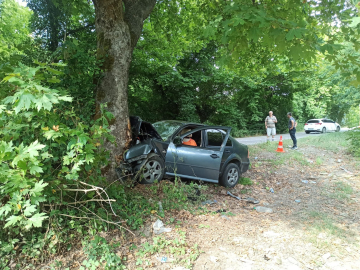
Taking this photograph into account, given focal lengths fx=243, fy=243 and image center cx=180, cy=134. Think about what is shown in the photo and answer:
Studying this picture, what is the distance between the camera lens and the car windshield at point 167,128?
246 inches

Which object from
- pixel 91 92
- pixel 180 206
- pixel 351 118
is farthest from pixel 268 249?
pixel 351 118

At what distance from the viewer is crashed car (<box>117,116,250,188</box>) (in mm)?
5418

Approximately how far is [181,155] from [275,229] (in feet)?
8.38

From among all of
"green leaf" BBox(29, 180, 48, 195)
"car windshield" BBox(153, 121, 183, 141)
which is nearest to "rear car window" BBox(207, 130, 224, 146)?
"car windshield" BBox(153, 121, 183, 141)

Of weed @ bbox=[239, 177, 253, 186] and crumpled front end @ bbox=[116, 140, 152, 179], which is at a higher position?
crumpled front end @ bbox=[116, 140, 152, 179]

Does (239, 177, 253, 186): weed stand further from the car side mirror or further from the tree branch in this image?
the tree branch

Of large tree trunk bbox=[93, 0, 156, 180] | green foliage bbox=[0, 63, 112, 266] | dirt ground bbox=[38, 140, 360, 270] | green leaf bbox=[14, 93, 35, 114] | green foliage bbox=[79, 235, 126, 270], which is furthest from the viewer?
large tree trunk bbox=[93, 0, 156, 180]

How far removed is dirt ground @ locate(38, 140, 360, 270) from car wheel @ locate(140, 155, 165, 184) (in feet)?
3.95

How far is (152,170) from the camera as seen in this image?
5.57 m

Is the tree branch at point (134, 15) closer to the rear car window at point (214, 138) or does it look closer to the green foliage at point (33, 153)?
the rear car window at point (214, 138)

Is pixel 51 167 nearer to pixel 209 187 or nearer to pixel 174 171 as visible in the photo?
pixel 174 171

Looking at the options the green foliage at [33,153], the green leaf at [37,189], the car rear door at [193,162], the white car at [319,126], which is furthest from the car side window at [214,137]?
the white car at [319,126]

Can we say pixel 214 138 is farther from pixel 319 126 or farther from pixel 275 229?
pixel 319 126

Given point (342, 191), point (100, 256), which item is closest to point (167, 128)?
point (100, 256)
